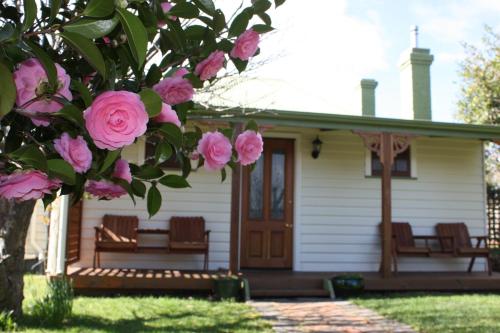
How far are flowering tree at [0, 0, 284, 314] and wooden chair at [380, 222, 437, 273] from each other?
7471 millimetres

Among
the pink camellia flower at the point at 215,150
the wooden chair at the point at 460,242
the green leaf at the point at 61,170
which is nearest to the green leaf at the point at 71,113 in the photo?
the green leaf at the point at 61,170

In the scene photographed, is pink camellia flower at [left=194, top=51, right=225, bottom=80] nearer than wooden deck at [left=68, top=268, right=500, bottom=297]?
Yes

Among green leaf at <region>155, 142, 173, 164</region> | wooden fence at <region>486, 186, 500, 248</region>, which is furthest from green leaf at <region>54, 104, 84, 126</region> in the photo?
wooden fence at <region>486, 186, 500, 248</region>

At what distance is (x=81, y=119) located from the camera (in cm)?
101

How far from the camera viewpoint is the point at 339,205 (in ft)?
31.1

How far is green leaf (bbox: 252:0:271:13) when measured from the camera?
1730 millimetres

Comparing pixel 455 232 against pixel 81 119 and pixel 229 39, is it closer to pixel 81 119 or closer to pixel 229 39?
pixel 229 39

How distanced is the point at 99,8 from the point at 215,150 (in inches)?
27.4

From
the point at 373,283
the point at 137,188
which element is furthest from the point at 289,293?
the point at 137,188

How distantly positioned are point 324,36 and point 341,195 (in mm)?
2882

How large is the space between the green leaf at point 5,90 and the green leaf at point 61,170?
0.62 feet

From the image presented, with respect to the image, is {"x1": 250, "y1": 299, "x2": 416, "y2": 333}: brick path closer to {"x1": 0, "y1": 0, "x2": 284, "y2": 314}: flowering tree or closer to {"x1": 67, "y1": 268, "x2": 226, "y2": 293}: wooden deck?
{"x1": 67, "y1": 268, "x2": 226, "y2": 293}: wooden deck

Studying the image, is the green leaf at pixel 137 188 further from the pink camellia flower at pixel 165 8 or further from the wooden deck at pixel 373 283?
the wooden deck at pixel 373 283

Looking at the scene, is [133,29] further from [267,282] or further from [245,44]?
[267,282]
